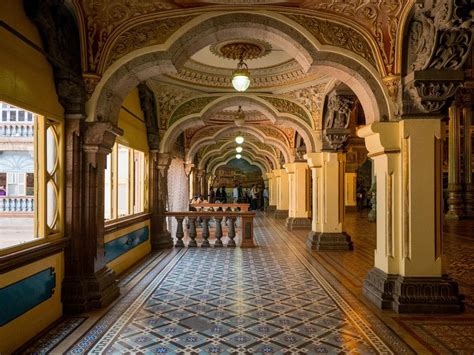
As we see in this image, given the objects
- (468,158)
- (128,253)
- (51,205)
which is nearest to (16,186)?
(51,205)

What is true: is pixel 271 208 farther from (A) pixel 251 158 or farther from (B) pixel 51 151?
(B) pixel 51 151

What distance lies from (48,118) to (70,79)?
0.51m

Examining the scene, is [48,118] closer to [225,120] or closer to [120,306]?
[120,306]

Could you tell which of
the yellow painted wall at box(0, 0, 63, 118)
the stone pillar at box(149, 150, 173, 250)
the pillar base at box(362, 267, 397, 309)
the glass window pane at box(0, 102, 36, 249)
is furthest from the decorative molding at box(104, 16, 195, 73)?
the stone pillar at box(149, 150, 173, 250)

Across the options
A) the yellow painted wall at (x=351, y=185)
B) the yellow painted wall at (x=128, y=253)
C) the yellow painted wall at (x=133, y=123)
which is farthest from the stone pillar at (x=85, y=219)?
the yellow painted wall at (x=351, y=185)

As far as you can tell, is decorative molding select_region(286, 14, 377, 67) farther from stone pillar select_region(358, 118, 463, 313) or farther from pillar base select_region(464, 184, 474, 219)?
pillar base select_region(464, 184, 474, 219)

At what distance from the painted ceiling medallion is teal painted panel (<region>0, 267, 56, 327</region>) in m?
4.83

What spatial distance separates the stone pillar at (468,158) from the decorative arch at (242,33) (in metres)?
11.5

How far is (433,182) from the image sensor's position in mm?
4289

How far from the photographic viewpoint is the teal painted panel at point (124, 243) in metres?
5.49

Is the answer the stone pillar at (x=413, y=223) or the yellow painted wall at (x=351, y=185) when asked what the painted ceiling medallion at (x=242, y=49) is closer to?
the stone pillar at (x=413, y=223)

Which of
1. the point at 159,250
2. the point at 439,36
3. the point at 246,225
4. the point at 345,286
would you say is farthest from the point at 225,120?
the point at 439,36

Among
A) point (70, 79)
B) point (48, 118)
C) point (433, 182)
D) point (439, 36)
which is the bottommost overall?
point (433, 182)

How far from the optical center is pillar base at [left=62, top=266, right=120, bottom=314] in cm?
415
